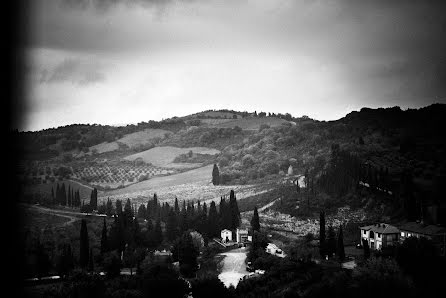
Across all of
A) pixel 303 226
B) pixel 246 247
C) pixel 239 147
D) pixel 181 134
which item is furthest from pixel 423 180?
pixel 181 134

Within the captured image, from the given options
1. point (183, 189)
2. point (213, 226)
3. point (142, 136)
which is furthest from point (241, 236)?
point (142, 136)

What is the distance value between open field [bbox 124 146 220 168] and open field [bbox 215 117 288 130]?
1284 centimetres

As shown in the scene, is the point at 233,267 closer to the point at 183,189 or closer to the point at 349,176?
the point at 349,176

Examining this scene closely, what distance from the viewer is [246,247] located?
3434 cm

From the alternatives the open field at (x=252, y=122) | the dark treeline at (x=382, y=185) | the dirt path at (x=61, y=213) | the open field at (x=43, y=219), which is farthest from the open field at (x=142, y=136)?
the dark treeline at (x=382, y=185)

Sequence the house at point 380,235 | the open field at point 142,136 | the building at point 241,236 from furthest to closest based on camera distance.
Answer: the open field at point 142,136
the building at point 241,236
the house at point 380,235

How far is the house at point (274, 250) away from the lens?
3078 cm

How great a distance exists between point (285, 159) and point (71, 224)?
34335mm

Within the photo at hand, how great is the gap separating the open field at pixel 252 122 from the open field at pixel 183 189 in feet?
76.2

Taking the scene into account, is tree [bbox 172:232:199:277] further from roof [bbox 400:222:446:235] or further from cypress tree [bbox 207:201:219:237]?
roof [bbox 400:222:446:235]

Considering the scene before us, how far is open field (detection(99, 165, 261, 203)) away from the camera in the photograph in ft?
200

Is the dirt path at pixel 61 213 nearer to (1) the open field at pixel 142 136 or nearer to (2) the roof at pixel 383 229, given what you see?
(2) the roof at pixel 383 229

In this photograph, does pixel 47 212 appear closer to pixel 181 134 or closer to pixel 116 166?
pixel 116 166

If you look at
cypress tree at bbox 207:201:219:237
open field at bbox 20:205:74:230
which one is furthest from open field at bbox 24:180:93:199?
cypress tree at bbox 207:201:219:237
